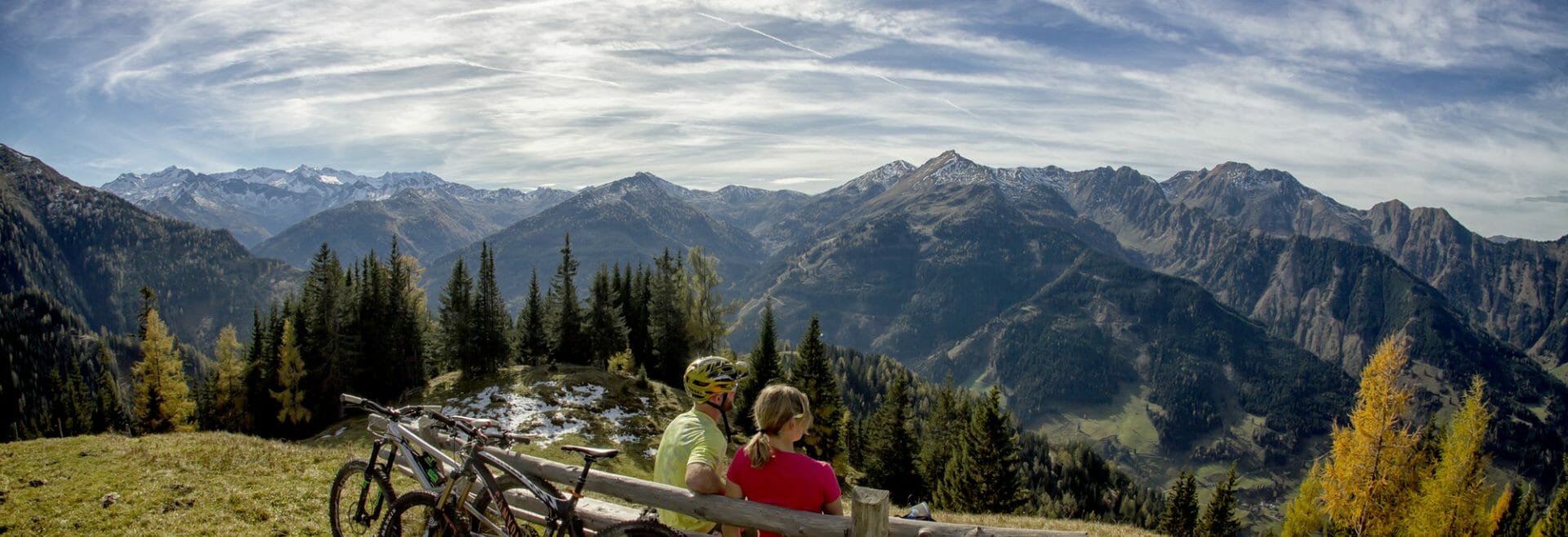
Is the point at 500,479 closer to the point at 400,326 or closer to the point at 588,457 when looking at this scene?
the point at 588,457

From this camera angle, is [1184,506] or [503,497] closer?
[503,497]

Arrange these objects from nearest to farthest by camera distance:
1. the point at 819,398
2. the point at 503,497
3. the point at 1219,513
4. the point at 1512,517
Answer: the point at 503,497 → the point at 819,398 → the point at 1219,513 → the point at 1512,517

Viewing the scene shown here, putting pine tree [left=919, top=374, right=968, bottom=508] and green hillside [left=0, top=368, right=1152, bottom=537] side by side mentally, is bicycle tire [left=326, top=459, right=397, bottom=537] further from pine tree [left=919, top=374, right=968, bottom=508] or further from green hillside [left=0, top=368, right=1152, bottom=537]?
pine tree [left=919, top=374, right=968, bottom=508]

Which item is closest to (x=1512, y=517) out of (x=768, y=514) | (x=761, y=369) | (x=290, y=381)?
(x=761, y=369)

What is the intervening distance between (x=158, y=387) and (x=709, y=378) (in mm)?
58318

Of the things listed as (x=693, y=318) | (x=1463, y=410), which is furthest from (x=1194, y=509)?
(x=693, y=318)

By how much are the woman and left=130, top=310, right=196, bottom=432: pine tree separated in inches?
2237

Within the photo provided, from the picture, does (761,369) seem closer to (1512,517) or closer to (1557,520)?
(1557,520)

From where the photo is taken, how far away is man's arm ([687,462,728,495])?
7133 millimetres

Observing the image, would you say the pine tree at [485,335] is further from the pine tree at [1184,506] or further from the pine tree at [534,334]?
the pine tree at [1184,506]

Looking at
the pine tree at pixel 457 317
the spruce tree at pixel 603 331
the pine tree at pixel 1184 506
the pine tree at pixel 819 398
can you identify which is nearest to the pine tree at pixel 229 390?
the pine tree at pixel 457 317

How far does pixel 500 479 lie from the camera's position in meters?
9.69

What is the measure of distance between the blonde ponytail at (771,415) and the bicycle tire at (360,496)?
682 centimetres

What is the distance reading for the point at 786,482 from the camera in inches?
284
